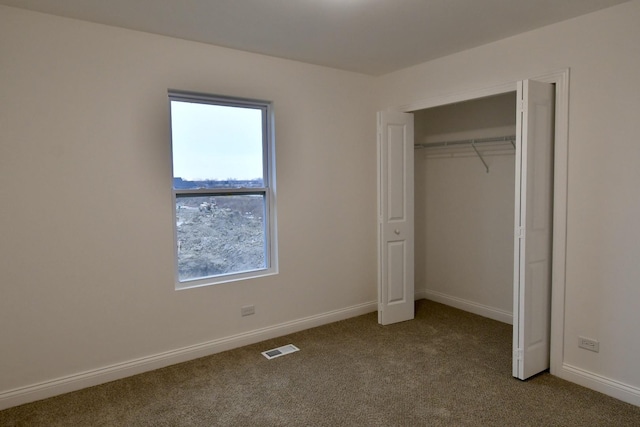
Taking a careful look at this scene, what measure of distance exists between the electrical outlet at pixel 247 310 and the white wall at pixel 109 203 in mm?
43

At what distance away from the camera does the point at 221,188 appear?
3.68 m

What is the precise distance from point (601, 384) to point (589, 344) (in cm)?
26

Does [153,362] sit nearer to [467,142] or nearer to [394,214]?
[394,214]

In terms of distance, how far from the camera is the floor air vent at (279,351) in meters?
3.56

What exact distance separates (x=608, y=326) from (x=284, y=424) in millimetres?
2259

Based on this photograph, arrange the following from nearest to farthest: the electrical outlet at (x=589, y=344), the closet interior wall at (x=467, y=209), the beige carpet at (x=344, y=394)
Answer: the beige carpet at (x=344, y=394), the electrical outlet at (x=589, y=344), the closet interior wall at (x=467, y=209)

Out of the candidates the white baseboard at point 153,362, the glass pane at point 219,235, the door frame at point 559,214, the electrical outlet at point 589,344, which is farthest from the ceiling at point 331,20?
the white baseboard at point 153,362

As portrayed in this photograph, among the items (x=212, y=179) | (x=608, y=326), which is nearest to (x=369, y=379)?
(x=608, y=326)

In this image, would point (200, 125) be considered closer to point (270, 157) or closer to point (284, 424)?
point (270, 157)

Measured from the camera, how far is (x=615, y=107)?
278 cm

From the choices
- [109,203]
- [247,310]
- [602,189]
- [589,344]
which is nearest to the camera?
[602,189]

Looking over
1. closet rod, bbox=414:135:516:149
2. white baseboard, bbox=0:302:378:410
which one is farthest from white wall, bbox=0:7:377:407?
closet rod, bbox=414:135:516:149

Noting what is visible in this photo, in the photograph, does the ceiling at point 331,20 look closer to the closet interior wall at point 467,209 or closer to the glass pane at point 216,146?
the glass pane at point 216,146

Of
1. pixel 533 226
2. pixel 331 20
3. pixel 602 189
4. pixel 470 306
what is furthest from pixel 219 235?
pixel 602 189
